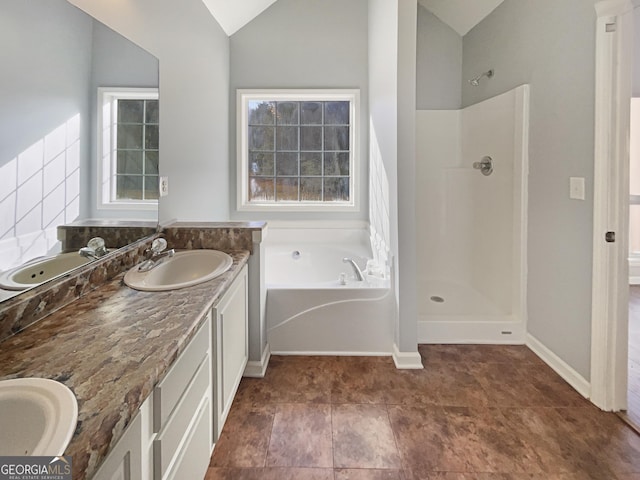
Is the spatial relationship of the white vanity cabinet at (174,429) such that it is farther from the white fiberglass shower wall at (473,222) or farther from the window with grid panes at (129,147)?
the white fiberglass shower wall at (473,222)

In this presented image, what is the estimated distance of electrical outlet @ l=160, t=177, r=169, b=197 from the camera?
221 centimetres

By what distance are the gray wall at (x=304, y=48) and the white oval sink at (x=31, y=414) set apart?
3.49 metres

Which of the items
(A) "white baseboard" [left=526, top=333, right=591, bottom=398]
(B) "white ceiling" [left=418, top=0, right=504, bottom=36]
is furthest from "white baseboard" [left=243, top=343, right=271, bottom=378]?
(B) "white ceiling" [left=418, top=0, right=504, bottom=36]

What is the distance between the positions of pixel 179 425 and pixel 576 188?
223 cm

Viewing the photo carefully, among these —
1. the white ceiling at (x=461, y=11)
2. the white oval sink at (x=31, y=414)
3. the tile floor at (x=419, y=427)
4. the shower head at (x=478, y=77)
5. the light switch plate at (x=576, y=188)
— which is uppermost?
the white ceiling at (x=461, y=11)

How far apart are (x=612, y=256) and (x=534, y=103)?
118 centimetres

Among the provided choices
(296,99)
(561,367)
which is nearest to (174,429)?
(561,367)

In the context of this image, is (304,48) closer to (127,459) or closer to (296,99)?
(296,99)

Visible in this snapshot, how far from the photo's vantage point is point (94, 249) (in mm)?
1478

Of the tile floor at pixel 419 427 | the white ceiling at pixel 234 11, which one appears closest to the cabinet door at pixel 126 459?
the tile floor at pixel 419 427

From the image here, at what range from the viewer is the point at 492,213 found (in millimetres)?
3150

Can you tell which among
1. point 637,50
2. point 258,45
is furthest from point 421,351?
point 637,50

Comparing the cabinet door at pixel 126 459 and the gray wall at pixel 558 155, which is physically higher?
the gray wall at pixel 558 155

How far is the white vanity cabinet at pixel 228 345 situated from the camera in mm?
1460
